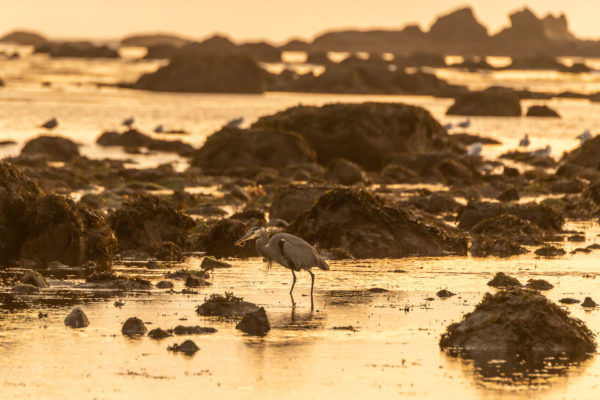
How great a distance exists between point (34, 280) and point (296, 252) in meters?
4.10

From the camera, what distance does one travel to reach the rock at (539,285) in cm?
2161

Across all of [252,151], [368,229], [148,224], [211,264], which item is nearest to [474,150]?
[252,151]

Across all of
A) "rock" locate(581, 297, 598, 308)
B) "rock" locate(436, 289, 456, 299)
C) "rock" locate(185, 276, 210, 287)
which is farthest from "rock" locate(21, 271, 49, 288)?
"rock" locate(581, 297, 598, 308)

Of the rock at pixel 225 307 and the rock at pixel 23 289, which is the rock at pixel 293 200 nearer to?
the rock at pixel 23 289

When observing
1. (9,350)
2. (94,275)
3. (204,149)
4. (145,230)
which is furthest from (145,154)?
(9,350)

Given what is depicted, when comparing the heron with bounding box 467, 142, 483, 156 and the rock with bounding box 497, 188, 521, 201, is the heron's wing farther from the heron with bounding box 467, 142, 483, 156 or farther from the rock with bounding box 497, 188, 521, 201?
the heron with bounding box 467, 142, 483, 156

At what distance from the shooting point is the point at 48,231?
23609mm

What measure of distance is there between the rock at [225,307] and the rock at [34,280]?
3.08m

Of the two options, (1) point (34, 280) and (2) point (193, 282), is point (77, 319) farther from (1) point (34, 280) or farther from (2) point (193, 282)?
(2) point (193, 282)

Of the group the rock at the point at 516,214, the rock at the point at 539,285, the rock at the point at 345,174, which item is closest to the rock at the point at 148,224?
the rock at the point at 516,214

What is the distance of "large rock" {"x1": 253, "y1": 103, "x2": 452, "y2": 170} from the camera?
48688 mm

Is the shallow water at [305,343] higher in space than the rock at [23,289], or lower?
lower

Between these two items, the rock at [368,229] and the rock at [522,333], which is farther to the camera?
the rock at [368,229]

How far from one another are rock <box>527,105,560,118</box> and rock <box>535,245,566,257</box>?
61436 mm
